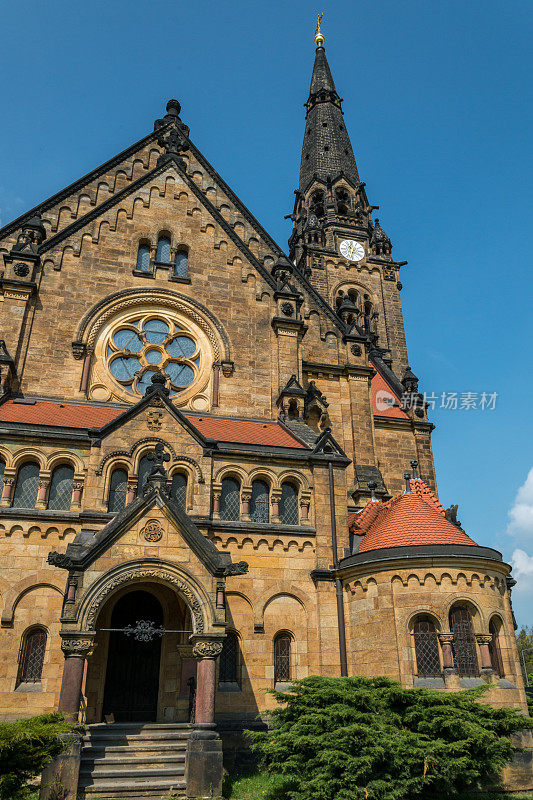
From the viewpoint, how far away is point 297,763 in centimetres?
1166

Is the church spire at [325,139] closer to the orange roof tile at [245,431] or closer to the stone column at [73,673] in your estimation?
the orange roof tile at [245,431]

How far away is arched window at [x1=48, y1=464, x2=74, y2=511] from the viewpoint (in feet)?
58.1

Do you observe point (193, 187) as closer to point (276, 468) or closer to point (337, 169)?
point (276, 468)

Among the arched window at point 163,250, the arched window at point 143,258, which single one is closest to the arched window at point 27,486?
the arched window at point 143,258

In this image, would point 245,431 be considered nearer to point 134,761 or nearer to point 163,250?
point 163,250

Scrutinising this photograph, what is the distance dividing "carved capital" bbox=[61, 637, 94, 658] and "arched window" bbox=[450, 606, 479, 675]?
Result: 345 inches

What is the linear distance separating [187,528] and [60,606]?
4.32m

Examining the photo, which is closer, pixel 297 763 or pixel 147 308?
pixel 297 763

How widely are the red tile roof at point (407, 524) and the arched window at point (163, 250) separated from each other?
12049mm

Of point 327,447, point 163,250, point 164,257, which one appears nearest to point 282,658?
point 327,447

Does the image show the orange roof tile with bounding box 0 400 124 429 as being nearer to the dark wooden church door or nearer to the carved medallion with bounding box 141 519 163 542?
the carved medallion with bounding box 141 519 163 542

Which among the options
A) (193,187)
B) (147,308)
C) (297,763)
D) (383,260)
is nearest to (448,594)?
(297,763)

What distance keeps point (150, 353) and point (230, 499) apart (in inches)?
289

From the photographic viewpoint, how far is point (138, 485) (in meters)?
17.9
